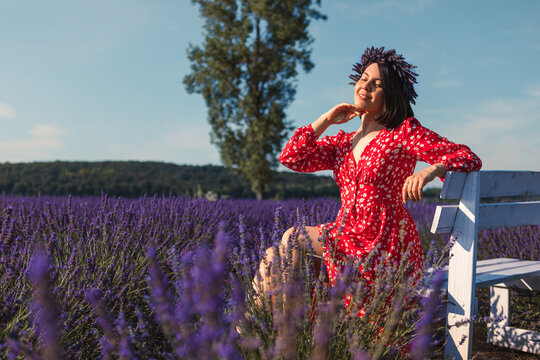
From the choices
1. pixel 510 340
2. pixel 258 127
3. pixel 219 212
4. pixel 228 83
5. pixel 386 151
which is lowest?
pixel 510 340

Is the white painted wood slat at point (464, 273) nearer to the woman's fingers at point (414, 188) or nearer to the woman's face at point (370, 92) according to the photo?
the woman's fingers at point (414, 188)

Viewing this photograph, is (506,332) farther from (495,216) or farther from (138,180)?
(138,180)

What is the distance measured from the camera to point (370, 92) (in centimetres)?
243

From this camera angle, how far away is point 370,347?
1676 mm

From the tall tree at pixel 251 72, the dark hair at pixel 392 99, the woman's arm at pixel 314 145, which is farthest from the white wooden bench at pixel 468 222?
the tall tree at pixel 251 72

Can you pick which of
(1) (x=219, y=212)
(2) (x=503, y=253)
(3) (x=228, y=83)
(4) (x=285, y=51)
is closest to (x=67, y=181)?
(3) (x=228, y=83)

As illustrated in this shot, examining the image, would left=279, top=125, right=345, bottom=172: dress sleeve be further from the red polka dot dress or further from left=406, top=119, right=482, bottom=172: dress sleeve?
left=406, top=119, right=482, bottom=172: dress sleeve

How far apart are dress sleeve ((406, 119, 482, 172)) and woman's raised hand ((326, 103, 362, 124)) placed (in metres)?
0.35

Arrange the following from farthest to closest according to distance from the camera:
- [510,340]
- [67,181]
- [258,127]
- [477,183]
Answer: [67,181] < [258,127] < [510,340] < [477,183]

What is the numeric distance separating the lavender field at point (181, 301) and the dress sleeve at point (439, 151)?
42 cm

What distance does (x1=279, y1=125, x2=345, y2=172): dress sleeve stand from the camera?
2.49 metres

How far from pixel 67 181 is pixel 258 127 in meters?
10.6

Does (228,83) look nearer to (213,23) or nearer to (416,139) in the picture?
(213,23)

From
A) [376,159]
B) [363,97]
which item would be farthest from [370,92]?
[376,159]
